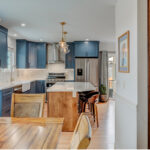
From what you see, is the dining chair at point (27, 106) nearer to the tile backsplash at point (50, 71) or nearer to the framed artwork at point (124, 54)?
the framed artwork at point (124, 54)

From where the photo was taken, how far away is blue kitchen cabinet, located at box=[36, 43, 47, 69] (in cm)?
682

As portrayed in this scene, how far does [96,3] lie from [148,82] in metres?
1.91

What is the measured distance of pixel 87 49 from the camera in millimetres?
6469

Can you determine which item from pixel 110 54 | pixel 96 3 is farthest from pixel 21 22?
pixel 110 54

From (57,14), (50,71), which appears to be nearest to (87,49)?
(50,71)

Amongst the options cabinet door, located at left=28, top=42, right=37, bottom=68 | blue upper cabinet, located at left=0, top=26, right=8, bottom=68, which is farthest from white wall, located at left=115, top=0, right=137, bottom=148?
cabinet door, located at left=28, top=42, right=37, bottom=68

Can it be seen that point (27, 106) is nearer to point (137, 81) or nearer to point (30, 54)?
point (137, 81)

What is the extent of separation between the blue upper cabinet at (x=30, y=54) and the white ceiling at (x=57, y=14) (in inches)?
61.9

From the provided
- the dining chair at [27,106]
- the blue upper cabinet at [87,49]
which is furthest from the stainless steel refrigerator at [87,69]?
the dining chair at [27,106]

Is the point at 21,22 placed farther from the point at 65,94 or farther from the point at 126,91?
the point at 126,91

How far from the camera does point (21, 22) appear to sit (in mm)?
3977

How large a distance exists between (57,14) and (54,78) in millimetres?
3621

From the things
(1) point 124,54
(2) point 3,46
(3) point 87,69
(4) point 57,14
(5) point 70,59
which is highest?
(4) point 57,14

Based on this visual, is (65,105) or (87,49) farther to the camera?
(87,49)
